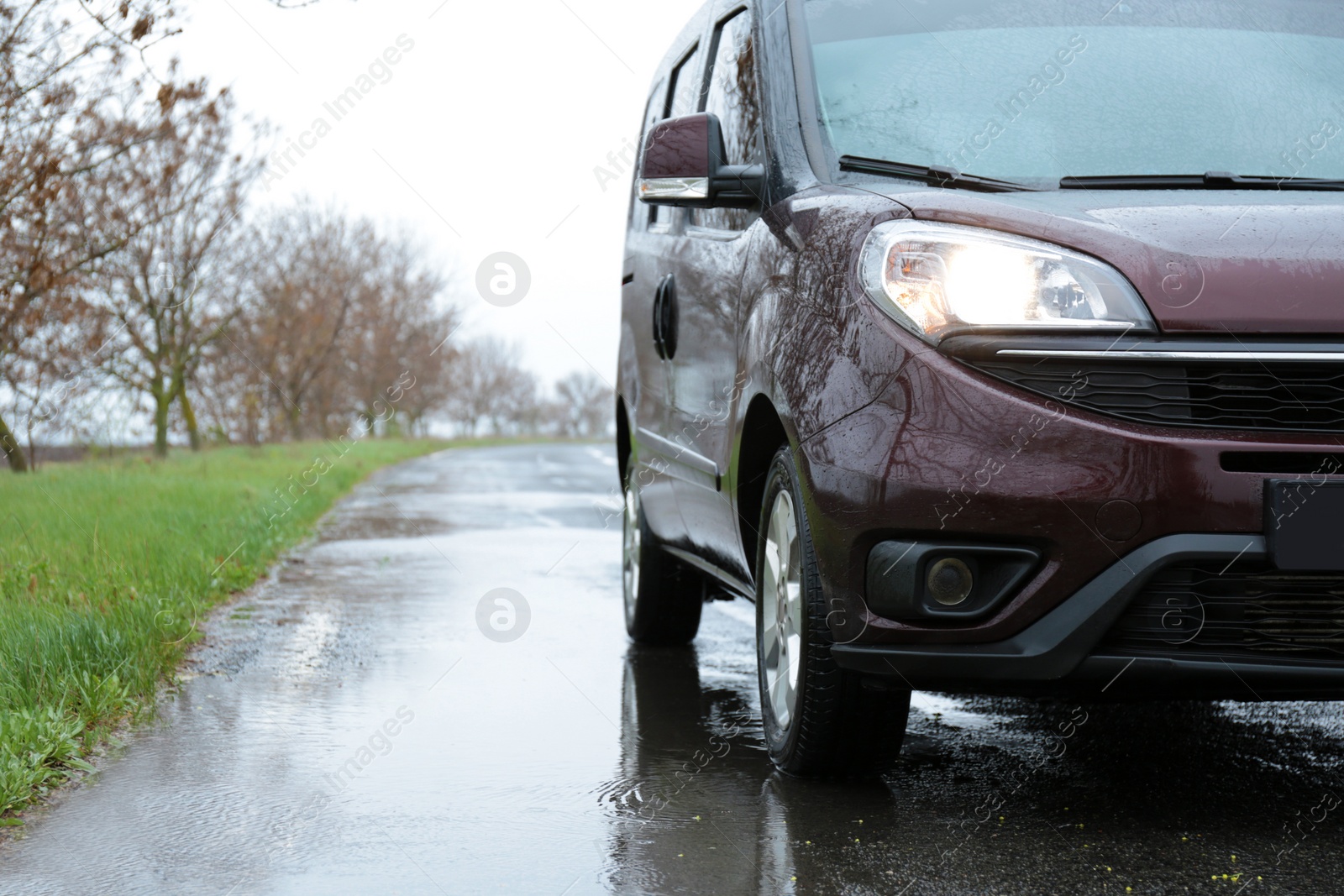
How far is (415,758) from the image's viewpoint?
3986 mm

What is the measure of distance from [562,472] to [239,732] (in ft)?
56.1

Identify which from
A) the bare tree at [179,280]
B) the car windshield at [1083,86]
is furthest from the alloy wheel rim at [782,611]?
the bare tree at [179,280]

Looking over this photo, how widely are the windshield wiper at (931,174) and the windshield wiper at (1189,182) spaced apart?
0.14 meters

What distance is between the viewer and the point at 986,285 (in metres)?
3.12

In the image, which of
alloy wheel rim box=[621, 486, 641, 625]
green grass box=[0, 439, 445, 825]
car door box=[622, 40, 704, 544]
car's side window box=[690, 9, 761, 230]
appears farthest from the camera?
alloy wheel rim box=[621, 486, 641, 625]

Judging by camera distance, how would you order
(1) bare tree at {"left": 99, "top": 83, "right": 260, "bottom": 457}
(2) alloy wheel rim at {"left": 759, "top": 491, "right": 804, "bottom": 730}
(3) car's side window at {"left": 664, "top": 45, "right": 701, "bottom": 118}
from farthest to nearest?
(1) bare tree at {"left": 99, "top": 83, "right": 260, "bottom": 457}, (3) car's side window at {"left": 664, "top": 45, "right": 701, "bottom": 118}, (2) alloy wheel rim at {"left": 759, "top": 491, "right": 804, "bottom": 730}

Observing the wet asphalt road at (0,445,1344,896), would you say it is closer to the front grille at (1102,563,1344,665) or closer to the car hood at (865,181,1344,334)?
the front grille at (1102,563,1344,665)

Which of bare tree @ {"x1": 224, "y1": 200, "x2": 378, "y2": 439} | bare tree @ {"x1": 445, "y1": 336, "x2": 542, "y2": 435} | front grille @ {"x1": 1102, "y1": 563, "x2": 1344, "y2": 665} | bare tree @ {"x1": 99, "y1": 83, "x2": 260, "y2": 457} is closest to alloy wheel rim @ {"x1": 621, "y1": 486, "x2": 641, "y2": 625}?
Answer: front grille @ {"x1": 1102, "y1": 563, "x2": 1344, "y2": 665}

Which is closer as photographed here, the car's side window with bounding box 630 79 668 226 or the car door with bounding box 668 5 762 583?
the car door with bounding box 668 5 762 583

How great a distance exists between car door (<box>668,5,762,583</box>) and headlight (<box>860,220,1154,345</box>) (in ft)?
2.66

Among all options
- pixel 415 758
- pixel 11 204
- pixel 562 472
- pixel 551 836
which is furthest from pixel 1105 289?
pixel 562 472

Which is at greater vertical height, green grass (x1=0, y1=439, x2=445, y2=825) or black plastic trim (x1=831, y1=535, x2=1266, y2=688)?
black plastic trim (x1=831, y1=535, x2=1266, y2=688)

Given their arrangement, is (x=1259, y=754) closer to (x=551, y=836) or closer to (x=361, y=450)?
(x=551, y=836)

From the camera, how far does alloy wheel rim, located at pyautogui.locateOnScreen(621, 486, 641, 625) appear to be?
5.99 m
